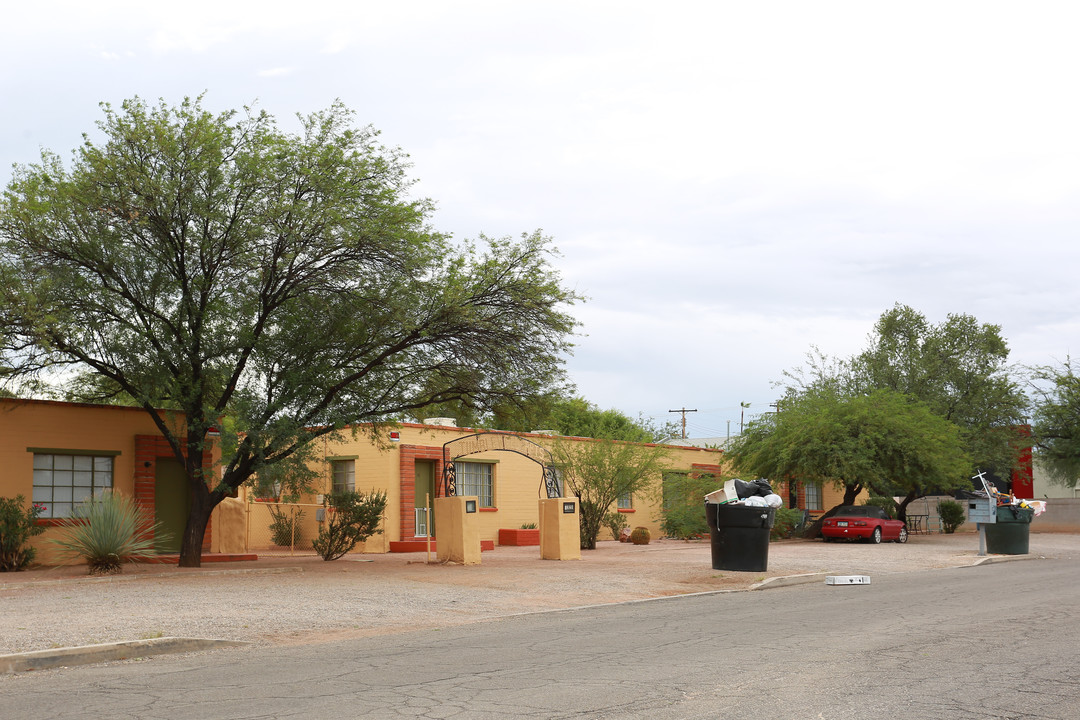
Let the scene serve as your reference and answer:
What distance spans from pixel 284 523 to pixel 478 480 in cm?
588

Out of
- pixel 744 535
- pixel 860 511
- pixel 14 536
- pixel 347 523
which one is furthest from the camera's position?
pixel 860 511

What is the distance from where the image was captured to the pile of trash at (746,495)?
19266 mm

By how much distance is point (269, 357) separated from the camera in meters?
19.8

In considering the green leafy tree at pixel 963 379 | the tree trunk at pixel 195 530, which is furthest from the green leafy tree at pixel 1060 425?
the tree trunk at pixel 195 530

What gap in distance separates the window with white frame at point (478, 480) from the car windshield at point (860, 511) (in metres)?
11.3

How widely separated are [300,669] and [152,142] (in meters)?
12.4

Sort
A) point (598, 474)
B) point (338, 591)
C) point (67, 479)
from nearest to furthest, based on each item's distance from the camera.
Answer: point (338, 591) < point (67, 479) < point (598, 474)

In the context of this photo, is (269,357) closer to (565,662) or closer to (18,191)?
(18,191)

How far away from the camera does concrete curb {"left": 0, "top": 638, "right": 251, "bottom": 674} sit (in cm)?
888

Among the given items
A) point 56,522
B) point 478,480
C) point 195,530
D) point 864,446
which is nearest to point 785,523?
point 864,446

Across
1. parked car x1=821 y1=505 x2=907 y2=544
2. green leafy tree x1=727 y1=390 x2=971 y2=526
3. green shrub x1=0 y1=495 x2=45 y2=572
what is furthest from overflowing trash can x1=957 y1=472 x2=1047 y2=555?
green shrub x1=0 y1=495 x2=45 y2=572

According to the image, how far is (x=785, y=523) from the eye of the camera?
112 ft

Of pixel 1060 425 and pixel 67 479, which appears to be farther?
pixel 1060 425

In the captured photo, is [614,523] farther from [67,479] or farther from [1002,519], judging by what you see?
[67,479]
